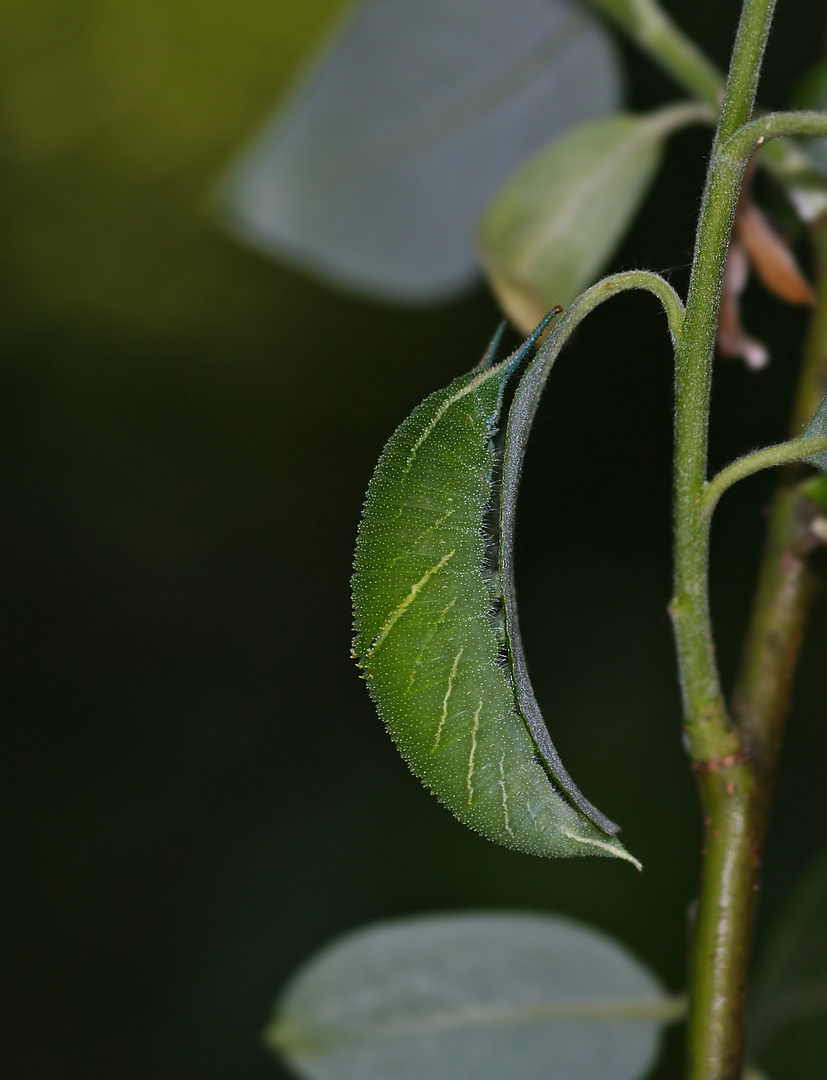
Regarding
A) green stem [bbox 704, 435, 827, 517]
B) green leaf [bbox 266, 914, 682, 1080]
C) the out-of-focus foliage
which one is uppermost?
the out-of-focus foliage

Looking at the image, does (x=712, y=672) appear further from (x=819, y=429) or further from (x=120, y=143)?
(x=120, y=143)

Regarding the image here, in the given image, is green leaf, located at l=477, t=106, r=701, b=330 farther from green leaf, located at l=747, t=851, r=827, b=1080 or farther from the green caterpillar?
green leaf, located at l=747, t=851, r=827, b=1080

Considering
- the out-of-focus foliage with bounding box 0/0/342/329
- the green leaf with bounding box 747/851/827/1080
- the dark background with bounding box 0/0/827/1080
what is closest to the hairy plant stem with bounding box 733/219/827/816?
the green leaf with bounding box 747/851/827/1080

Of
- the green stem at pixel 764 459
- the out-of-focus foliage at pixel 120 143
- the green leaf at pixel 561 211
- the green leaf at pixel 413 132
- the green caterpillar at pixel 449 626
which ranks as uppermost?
the out-of-focus foliage at pixel 120 143

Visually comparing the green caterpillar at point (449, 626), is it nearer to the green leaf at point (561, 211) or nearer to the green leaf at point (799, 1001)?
the green leaf at point (561, 211)

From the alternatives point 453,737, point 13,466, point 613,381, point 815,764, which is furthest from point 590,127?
point 13,466

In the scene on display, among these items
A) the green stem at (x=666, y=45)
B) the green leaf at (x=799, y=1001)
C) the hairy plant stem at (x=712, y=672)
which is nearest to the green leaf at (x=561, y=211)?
the green stem at (x=666, y=45)

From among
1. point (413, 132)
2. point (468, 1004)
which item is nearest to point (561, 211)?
point (413, 132)
